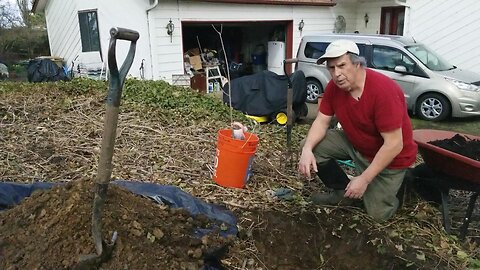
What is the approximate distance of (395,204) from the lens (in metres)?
2.92

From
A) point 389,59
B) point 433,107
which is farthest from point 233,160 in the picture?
point 389,59

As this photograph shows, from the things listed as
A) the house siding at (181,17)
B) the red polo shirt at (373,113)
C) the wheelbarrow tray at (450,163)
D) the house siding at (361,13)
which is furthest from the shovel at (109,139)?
the house siding at (361,13)

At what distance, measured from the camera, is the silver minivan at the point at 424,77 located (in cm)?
719

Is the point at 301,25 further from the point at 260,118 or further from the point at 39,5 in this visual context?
the point at 39,5

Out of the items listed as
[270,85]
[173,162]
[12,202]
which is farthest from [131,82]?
[12,202]

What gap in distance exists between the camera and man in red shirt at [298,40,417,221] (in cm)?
256

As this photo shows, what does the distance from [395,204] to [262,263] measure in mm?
1196

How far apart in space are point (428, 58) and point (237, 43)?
7.53m

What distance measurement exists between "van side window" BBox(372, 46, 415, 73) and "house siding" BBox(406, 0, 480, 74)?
3.41 meters

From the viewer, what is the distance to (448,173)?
9.21 feet

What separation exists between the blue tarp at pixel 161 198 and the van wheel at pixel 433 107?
6.15m

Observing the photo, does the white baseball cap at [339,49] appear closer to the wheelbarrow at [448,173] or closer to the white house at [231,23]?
the wheelbarrow at [448,173]

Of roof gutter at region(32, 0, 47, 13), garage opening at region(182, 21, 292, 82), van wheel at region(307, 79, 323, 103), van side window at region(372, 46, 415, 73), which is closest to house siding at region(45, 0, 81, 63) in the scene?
roof gutter at region(32, 0, 47, 13)

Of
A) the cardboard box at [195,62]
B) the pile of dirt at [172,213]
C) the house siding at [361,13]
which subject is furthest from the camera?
the house siding at [361,13]
